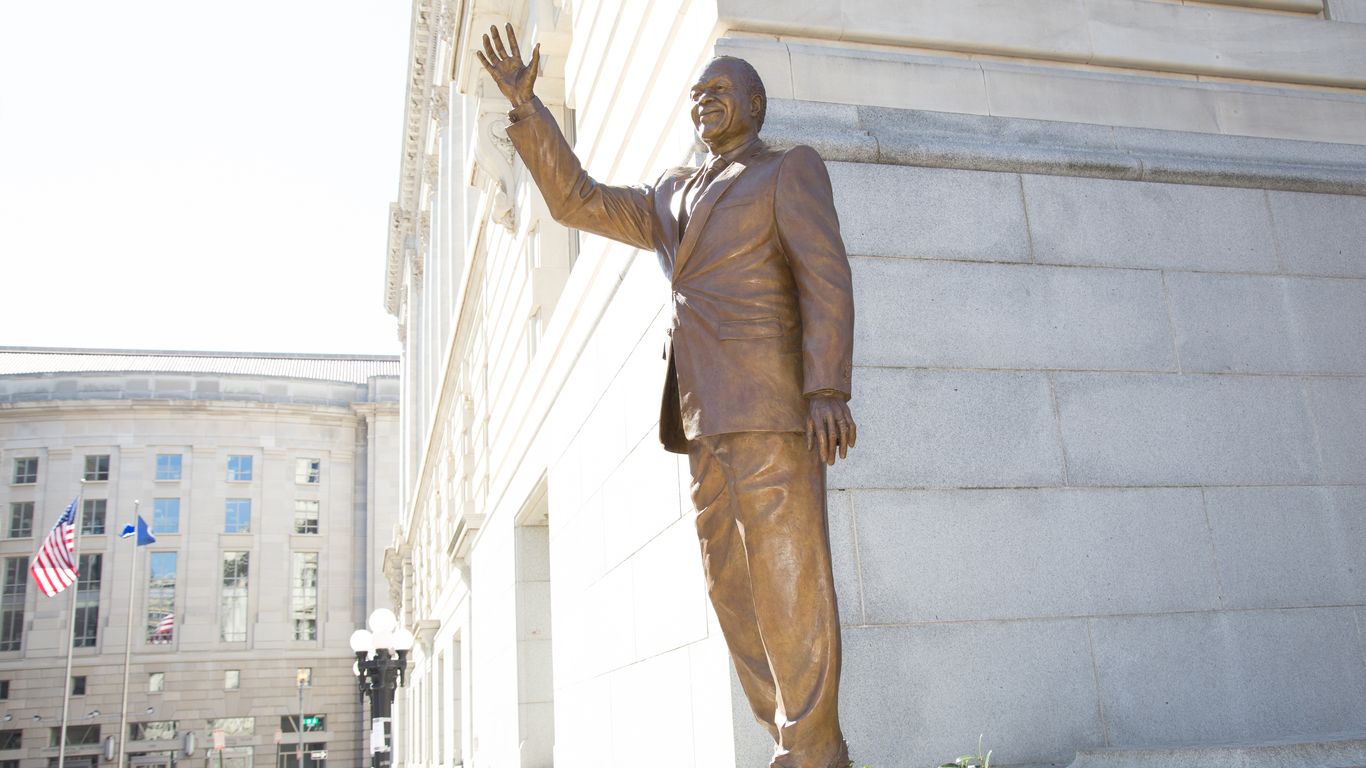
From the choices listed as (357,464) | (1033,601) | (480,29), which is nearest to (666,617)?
(1033,601)

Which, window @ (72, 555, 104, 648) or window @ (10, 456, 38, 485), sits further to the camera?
window @ (10, 456, 38, 485)

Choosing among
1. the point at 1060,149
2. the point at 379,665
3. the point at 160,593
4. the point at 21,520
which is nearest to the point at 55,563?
the point at 379,665

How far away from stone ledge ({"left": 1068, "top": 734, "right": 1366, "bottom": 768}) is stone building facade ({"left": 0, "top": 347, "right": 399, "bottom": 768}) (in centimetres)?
6905

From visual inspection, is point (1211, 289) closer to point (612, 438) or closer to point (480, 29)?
point (612, 438)

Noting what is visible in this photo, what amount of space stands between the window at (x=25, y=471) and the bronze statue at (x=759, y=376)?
7473 centimetres

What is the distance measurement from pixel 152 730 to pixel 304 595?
10.9m

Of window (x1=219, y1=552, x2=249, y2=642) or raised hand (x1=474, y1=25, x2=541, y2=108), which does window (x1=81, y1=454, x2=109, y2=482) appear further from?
raised hand (x1=474, y1=25, x2=541, y2=108)

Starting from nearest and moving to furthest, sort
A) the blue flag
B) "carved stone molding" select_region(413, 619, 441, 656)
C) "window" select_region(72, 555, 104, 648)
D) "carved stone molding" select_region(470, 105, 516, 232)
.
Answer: "carved stone molding" select_region(470, 105, 516, 232) → "carved stone molding" select_region(413, 619, 441, 656) → the blue flag → "window" select_region(72, 555, 104, 648)

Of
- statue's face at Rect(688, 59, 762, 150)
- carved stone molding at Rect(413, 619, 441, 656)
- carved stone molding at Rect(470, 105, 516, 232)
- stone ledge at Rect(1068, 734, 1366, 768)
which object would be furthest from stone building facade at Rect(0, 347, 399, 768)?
stone ledge at Rect(1068, 734, 1366, 768)

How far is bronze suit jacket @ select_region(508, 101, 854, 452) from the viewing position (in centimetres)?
457

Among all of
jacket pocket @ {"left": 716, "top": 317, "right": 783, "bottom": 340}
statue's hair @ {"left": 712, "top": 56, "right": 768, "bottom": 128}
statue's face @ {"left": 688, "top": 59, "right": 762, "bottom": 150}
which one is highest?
statue's hair @ {"left": 712, "top": 56, "right": 768, "bottom": 128}

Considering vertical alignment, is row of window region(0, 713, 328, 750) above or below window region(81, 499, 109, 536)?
below

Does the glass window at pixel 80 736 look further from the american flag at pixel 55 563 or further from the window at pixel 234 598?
the american flag at pixel 55 563

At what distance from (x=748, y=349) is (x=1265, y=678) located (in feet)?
12.9
